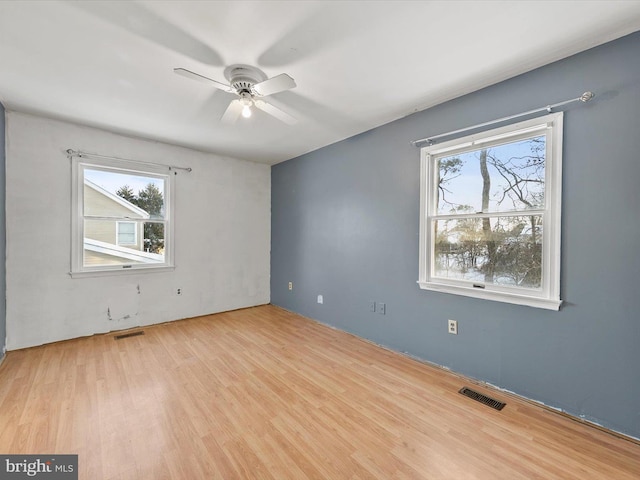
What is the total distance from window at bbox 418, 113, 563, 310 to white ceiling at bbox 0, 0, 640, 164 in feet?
1.71

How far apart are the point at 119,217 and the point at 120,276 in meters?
0.75

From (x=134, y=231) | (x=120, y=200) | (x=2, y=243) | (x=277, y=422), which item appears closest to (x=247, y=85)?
(x=277, y=422)

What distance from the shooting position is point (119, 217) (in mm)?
3498

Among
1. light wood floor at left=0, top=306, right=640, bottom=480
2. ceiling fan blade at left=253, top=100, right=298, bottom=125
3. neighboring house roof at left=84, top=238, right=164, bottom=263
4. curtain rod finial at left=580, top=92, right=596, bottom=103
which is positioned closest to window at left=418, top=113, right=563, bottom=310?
curtain rod finial at left=580, top=92, right=596, bottom=103

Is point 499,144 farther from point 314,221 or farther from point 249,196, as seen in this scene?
point 249,196

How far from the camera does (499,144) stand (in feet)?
7.61

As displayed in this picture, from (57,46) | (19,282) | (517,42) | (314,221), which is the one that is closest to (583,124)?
(517,42)

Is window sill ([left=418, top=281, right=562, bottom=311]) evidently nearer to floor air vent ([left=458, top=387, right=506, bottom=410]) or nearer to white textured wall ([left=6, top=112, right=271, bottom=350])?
floor air vent ([left=458, top=387, right=506, bottom=410])

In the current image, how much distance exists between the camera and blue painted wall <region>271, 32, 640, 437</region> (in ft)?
5.69

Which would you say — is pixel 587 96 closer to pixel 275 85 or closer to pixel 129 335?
pixel 275 85

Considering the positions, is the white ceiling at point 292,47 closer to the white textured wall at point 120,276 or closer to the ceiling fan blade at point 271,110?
the ceiling fan blade at point 271,110

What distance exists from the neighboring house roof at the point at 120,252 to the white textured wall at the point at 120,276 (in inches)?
7.8

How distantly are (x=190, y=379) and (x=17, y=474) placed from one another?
1.05 metres

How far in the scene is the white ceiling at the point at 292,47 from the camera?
5.05ft
